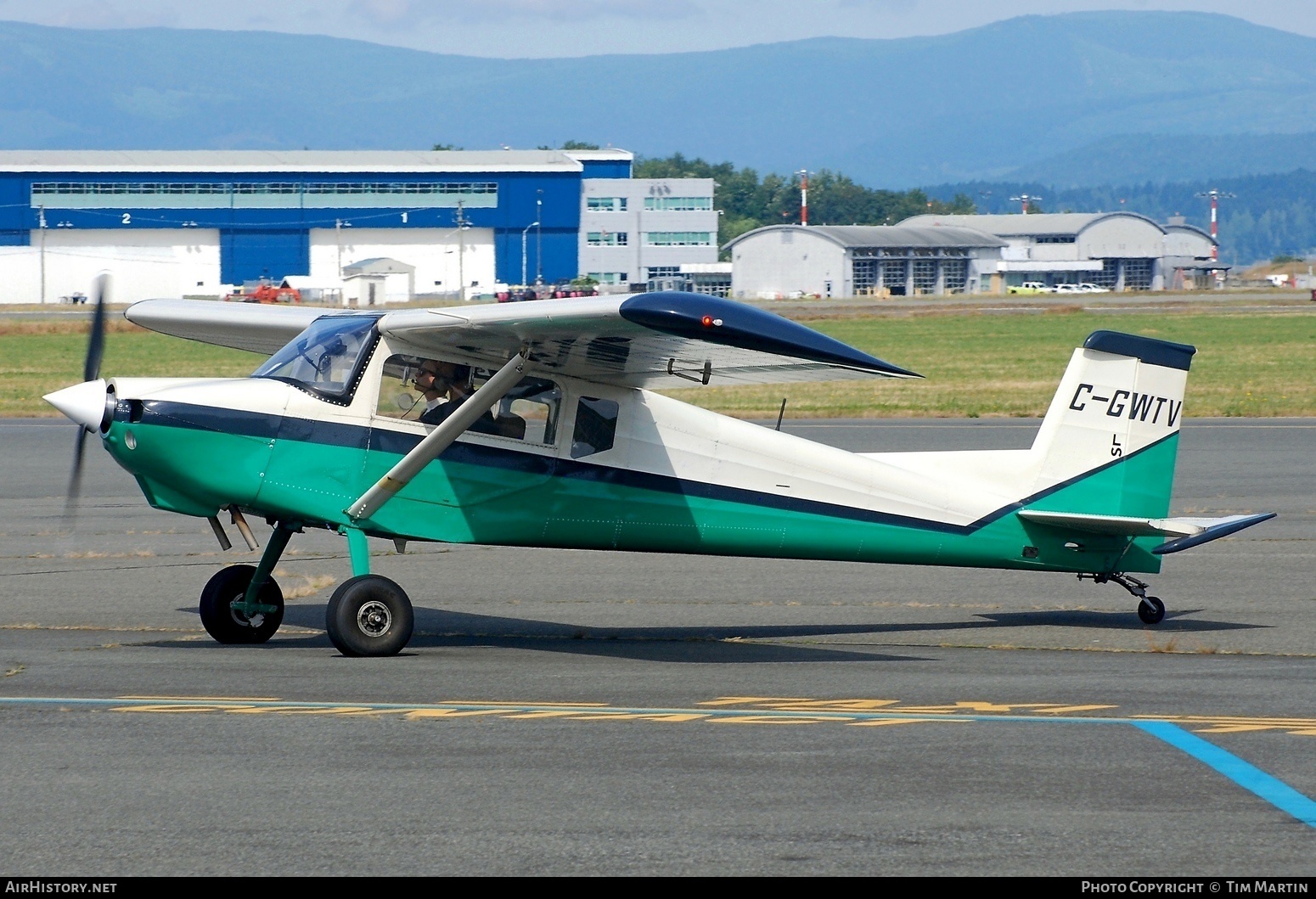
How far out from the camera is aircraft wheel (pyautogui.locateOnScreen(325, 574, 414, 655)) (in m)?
10.2

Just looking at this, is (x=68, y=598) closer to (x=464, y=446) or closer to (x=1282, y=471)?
(x=464, y=446)

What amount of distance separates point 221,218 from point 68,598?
382 ft

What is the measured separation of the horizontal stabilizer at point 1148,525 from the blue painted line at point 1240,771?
11.2 feet

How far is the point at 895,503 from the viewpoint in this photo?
11.4 m

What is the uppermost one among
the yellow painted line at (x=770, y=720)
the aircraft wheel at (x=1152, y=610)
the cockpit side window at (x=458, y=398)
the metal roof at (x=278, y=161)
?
the metal roof at (x=278, y=161)

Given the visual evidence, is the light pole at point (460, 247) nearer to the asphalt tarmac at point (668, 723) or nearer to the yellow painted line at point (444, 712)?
the asphalt tarmac at point (668, 723)

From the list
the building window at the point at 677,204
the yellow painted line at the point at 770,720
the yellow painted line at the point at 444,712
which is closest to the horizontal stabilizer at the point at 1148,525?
the yellow painted line at the point at 770,720

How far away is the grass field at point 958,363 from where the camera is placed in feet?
109

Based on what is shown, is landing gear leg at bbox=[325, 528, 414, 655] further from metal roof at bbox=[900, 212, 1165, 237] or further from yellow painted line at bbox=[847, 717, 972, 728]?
metal roof at bbox=[900, 212, 1165, 237]

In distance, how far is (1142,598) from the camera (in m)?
11.9

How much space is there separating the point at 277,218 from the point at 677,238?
117 ft

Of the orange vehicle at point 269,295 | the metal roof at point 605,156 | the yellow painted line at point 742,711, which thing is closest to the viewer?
the yellow painted line at point 742,711

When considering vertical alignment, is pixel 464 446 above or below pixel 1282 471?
above
